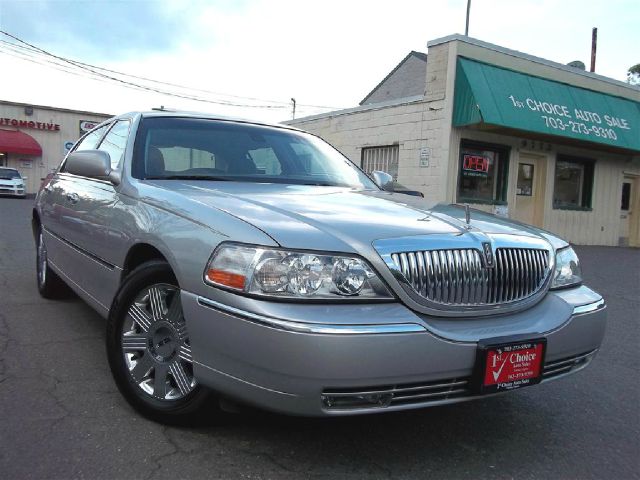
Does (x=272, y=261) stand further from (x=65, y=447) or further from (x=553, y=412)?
(x=553, y=412)

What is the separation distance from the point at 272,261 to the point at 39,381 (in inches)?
74.4

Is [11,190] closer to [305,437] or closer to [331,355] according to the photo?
[305,437]

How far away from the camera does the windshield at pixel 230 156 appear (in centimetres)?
336

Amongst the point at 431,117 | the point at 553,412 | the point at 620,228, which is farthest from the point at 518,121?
the point at 553,412

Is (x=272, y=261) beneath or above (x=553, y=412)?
above

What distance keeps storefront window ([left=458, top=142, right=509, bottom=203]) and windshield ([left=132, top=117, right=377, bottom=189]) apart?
29.9 ft

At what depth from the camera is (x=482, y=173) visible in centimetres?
1311

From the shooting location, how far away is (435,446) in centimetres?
258

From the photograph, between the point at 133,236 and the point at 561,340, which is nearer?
the point at 561,340

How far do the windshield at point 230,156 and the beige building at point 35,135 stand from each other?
1147 inches

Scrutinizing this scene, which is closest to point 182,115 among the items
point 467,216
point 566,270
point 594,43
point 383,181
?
point 383,181

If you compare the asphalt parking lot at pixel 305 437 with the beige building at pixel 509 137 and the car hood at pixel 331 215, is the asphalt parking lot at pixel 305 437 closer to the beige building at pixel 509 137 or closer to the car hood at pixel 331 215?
the car hood at pixel 331 215

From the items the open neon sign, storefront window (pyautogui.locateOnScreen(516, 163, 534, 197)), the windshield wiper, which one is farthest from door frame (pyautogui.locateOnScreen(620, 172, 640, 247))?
the windshield wiper

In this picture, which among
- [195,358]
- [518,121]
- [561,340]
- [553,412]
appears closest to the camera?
[195,358]
